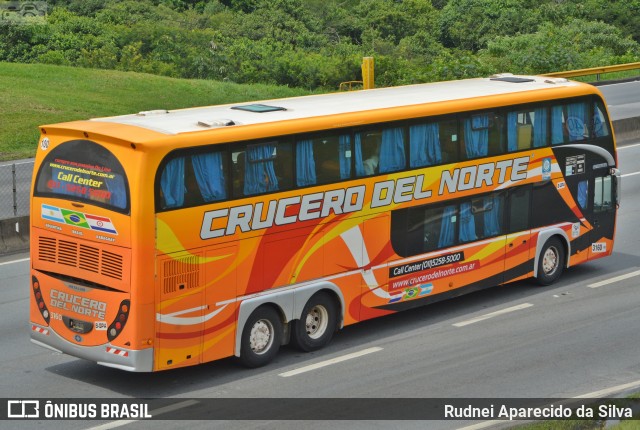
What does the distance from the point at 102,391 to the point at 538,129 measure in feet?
28.3

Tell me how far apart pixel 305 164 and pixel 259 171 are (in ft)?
2.66

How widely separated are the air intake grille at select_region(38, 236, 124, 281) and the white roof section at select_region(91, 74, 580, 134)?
168 centimetres

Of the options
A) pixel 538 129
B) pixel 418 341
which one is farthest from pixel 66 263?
pixel 538 129

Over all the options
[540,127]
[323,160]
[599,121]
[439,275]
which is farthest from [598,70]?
[323,160]

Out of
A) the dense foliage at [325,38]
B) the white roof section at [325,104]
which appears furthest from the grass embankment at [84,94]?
the white roof section at [325,104]

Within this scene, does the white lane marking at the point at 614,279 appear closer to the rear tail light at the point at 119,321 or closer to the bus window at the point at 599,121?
the bus window at the point at 599,121

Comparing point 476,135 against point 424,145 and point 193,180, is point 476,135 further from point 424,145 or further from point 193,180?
point 193,180

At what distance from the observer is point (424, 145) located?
1698 cm

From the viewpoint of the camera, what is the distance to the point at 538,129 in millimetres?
18734

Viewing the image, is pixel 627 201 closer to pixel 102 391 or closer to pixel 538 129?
pixel 538 129

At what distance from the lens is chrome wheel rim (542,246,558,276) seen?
19.5 m

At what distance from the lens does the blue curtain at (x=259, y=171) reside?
14.7 metres

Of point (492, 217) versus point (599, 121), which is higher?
point (599, 121)

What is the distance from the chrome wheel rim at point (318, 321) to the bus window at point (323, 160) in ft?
5.98
